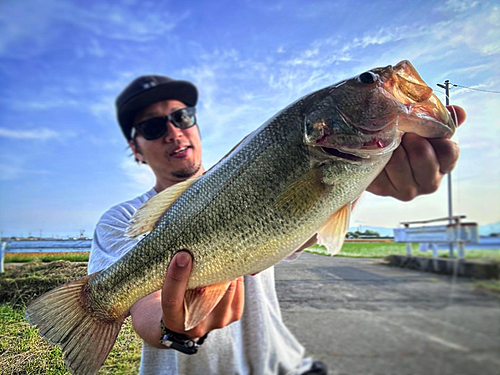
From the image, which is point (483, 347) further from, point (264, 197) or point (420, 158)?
point (264, 197)

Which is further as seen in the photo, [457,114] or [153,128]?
[153,128]

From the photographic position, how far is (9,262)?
5.03 ft

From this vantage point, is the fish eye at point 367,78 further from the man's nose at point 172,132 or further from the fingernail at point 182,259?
the man's nose at point 172,132

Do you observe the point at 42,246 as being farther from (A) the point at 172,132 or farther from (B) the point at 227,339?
(A) the point at 172,132

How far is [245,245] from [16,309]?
0.97 m

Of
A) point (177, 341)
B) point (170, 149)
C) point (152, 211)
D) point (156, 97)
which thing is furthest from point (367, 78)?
point (156, 97)

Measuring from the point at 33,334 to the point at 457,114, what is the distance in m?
1.55

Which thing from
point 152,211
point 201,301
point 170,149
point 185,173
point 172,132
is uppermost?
point 172,132

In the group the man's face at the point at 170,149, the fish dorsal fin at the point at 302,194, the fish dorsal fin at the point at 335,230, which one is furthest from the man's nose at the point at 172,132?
the fish dorsal fin at the point at 335,230

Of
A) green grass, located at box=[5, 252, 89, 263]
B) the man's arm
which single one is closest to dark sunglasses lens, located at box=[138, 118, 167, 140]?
green grass, located at box=[5, 252, 89, 263]

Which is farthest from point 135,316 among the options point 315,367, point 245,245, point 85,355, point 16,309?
point 315,367

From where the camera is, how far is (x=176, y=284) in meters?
1.24

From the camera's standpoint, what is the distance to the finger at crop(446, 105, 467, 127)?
30.6 inches

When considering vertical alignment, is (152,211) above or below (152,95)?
below
